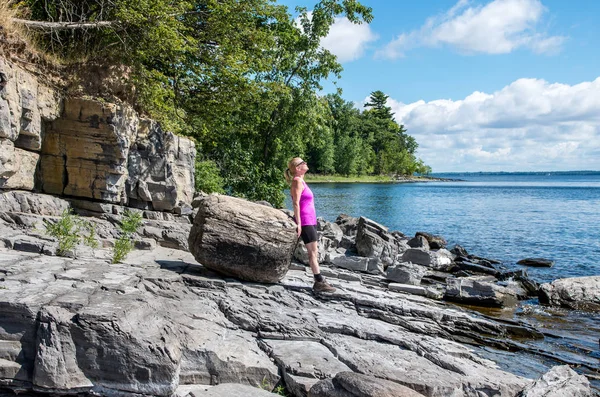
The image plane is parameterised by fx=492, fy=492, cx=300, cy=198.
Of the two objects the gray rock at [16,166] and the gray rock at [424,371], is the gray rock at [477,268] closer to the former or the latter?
the gray rock at [424,371]

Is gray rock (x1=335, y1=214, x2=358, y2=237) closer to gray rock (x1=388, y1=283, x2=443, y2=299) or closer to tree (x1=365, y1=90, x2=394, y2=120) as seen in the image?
gray rock (x1=388, y1=283, x2=443, y2=299)

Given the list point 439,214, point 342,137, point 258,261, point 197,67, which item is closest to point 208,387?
point 258,261

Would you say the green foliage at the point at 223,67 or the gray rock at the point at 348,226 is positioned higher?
the green foliage at the point at 223,67

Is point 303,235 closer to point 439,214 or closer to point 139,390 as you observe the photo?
point 139,390

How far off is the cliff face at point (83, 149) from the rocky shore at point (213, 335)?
2.12 m

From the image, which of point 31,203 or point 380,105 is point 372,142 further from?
point 31,203

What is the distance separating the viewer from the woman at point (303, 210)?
9523 millimetres

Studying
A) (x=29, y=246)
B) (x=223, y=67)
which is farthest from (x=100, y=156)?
(x=223, y=67)

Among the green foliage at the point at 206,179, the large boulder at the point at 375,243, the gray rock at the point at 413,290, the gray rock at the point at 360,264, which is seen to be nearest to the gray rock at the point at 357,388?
the gray rock at the point at 413,290

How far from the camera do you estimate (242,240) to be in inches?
363

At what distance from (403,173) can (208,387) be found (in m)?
136

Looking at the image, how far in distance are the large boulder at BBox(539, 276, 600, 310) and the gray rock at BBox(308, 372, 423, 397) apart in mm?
10063

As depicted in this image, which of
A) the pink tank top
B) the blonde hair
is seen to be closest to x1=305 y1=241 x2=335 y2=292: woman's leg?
the pink tank top

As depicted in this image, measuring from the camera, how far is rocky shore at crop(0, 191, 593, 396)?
6695 millimetres
